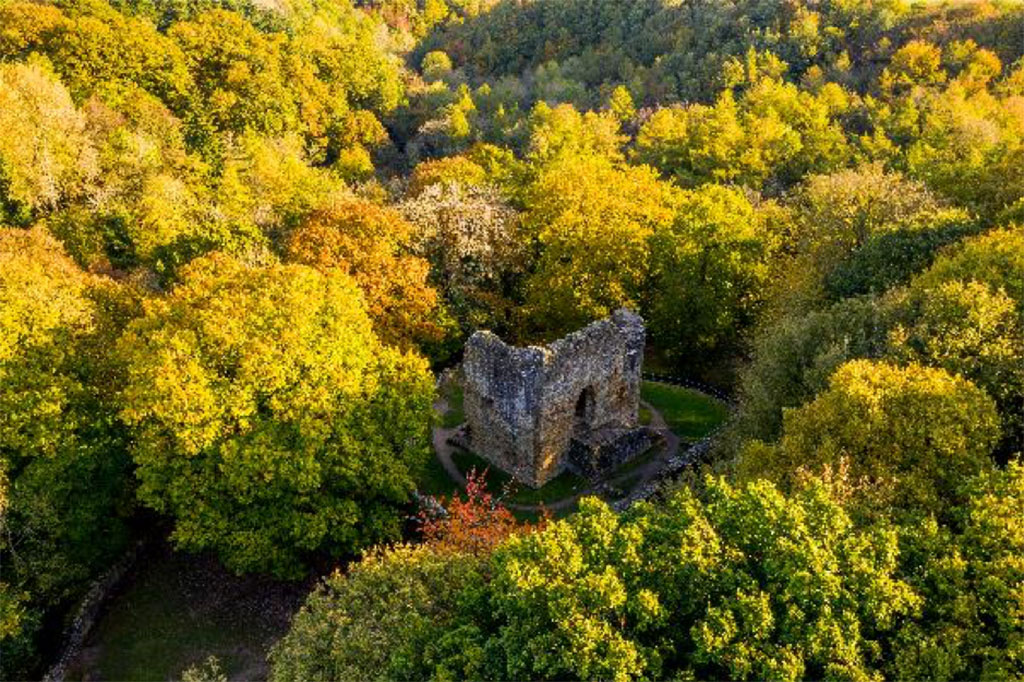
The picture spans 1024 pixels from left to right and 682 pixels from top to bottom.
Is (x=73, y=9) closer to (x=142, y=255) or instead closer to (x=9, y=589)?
(x=142, y=255)

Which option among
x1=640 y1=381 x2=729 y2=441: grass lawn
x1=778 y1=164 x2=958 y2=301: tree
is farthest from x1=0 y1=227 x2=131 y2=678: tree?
x1=778 y1=164 x2=958 y2=301: tree

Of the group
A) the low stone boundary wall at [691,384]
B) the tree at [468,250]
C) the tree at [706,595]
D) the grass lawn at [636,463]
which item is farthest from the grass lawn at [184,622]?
the low stone boundary wall at [691,384]

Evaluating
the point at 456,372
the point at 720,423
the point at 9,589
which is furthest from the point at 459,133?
the point at 9,589

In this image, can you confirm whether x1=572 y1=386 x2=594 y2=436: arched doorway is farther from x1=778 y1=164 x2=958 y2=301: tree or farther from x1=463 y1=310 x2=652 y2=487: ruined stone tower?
x1=778 y1=164 x2=958 y2=301: tree

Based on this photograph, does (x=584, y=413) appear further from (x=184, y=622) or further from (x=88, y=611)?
(x=88, y=611)

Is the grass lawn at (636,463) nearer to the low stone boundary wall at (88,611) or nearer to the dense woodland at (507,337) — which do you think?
the dense woodland at (507,337)

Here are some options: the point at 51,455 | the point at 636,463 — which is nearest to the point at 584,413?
the point at 636,463
